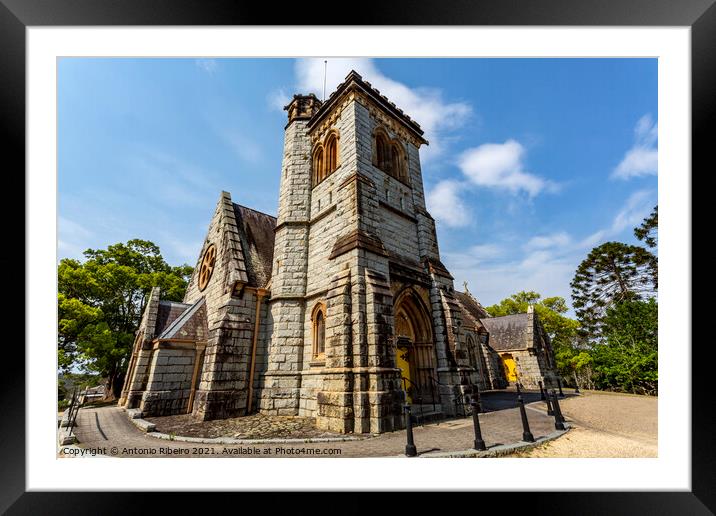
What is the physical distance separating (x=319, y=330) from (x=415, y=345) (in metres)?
3.32

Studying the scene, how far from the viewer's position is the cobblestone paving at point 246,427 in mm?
6508

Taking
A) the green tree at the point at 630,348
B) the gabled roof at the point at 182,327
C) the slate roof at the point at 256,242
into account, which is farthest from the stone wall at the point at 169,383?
the green tree at the point at 630,348

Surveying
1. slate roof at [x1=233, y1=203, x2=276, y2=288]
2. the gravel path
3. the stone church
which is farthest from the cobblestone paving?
the gravel path

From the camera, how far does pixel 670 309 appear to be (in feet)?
13.5

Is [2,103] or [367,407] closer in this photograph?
[2,103]

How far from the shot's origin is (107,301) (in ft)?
52.1

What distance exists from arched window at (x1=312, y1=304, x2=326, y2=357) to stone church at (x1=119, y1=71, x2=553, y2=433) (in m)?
0.04

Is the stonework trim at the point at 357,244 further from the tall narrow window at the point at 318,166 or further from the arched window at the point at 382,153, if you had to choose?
the tall narrow window at the point at 318,166

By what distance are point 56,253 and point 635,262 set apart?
44.9 feet

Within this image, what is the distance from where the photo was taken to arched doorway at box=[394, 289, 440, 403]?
921cm
